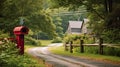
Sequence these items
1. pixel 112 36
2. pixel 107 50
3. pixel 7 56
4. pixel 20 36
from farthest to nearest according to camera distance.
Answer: pixel 112 36 < pixel 107 50 < pixel 20 36 < pixel 7 56

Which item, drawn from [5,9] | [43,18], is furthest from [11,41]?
[43,18]

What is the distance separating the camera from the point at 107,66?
558 inches

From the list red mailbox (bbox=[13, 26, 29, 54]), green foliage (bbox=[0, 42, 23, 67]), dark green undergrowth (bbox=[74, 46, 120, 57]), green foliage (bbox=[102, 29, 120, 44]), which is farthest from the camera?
green foliage (bbox=[102, 29, 120, 44])

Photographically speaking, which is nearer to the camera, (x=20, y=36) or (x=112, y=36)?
(x=20, y=36)

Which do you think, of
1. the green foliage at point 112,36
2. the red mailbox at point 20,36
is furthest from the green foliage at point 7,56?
the green foliage at point 112,36

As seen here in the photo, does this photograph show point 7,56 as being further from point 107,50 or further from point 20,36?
point 107,50

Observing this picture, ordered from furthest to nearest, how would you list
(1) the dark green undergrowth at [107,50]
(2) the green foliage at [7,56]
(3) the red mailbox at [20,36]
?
(1) the dark green undergrowth at [107,50] < (3) the red mailbox at [20,36] < (2) the green foliage at [7,56]

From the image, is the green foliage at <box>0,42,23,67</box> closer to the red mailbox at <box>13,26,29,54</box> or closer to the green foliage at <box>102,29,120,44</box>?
the red mailbox at <box>13,26,29,54</box>

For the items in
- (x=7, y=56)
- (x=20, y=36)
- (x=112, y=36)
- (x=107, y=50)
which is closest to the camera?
(x=7, y=56)

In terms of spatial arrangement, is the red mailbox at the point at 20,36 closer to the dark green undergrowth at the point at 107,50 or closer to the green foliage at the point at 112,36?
the dark green undergrowth at the point at 107,50

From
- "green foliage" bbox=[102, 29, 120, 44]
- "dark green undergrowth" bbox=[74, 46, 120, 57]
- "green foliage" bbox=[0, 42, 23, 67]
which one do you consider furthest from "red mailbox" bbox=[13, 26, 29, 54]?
"green foliage" bbox=[102, 29, 120, 44]

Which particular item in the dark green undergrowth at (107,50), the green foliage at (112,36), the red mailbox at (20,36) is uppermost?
the red mailbox at (20,36)

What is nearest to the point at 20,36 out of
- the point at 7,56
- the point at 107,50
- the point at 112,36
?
the point at 7,56

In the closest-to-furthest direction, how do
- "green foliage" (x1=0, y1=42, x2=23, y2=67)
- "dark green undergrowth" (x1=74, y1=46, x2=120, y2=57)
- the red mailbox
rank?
"green foliage" (x1=0, y1=42, x2=23, y2=67), the red mailbox, "dark green undergrowth" (x1=74, y1=46, x2=120, y2=57)
